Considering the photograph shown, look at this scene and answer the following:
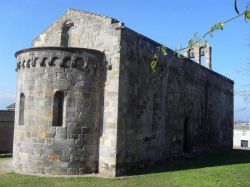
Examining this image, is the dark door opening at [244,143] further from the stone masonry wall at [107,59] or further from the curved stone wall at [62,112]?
the curved stone wall at [62,112]

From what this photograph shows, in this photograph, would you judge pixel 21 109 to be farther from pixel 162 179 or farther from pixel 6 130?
pixel 6 130

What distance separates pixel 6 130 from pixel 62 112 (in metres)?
9.17

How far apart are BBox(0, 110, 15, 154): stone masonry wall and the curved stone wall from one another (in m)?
7.64

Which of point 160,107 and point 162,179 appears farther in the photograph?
point 160,107

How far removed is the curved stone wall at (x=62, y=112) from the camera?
1210 centimetres

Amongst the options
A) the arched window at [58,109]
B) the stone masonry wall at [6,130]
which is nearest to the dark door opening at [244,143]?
the stone masonry wall at [6,130]

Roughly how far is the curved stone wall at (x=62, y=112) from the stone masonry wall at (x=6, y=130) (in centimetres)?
764

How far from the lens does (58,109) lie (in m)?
12.4

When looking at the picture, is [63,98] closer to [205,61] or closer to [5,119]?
[5,119]

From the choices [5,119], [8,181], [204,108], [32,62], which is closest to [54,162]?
[8,181]

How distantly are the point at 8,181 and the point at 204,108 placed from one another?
516 inches

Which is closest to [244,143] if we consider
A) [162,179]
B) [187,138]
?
[187,138]

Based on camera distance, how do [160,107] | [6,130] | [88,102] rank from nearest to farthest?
[88,102] → [160,107] → [6,130]

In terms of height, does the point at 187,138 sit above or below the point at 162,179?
above
